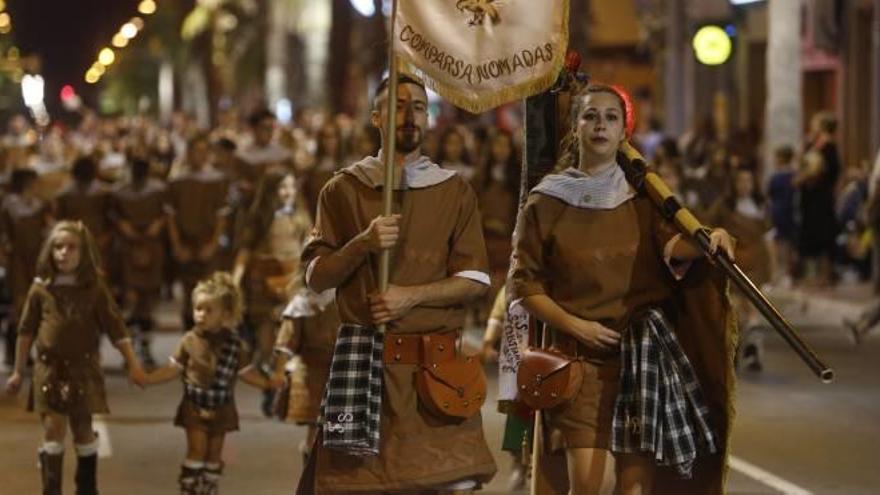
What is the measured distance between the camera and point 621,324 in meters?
8.28

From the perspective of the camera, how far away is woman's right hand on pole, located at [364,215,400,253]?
25.3ft

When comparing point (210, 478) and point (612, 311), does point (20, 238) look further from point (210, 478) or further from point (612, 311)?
point (612, 311)

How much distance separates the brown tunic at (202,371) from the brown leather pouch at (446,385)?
3.38 m

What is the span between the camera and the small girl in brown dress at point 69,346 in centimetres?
1135

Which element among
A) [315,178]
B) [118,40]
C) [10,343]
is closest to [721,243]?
[10,343]

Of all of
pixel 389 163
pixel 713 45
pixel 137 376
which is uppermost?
pixel 713 45

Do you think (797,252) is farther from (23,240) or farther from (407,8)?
(407,8)

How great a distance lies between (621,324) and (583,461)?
1.65ft

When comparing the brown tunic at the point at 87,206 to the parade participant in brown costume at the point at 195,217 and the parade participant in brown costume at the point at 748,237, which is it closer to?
the parade participant in brown costume at the point at 195,217

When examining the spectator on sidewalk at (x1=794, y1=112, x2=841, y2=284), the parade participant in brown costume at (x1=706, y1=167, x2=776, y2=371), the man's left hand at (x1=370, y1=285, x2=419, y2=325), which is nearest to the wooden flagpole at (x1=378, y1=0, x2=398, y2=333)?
the man's left hand at (x1=370, y1=285, x2=419, y2=325)

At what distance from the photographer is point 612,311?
8.27 m

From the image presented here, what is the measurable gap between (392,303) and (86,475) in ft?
13.0

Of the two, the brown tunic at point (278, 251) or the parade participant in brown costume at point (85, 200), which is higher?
the parade participant in brown costume at point (85, 200)

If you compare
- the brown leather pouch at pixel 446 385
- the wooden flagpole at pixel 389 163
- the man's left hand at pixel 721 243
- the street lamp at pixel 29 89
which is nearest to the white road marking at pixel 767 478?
the man's left hand at pixel 721 243
